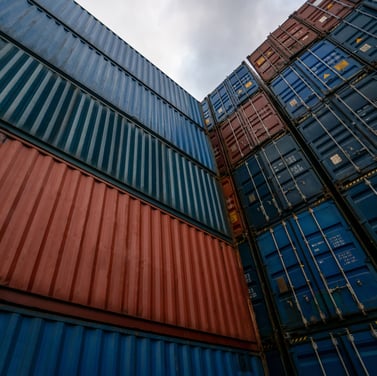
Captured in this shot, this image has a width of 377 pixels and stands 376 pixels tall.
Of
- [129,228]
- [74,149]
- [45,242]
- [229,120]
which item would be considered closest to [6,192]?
[45,242]

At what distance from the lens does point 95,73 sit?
8.30 m

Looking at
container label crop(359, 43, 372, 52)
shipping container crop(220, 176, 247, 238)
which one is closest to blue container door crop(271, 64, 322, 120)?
container label crop(359, 43, 372, 52)

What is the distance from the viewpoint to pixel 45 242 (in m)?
3.98

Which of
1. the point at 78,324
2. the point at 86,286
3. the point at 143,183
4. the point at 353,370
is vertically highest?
the point at 143,183

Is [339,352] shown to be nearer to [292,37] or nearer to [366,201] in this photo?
[366,201]

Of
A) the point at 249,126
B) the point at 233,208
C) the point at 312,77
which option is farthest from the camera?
the point at 249,126

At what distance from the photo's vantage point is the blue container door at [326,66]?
328 inches

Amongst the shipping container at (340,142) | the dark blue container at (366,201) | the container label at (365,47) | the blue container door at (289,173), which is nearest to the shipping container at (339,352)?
the dark blue container at (366,201)

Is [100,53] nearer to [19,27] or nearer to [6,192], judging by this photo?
[19,27]

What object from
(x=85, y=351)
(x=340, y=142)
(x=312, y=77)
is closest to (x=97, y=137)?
(x=85, y=351)

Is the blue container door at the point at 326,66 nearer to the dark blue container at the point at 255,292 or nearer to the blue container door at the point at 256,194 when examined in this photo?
the blue container door at the point at 256,194

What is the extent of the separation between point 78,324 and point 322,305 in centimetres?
492

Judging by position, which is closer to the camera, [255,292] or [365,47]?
[255,292]

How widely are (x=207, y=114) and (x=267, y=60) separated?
13.0ft
